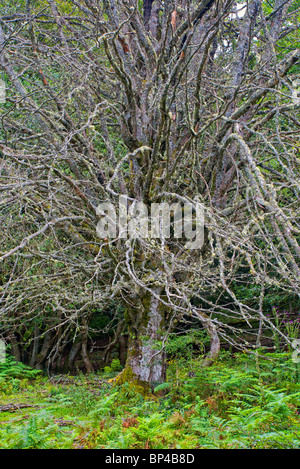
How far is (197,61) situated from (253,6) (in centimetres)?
103

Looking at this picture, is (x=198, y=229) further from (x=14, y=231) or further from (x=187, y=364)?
(x=14, y=231)

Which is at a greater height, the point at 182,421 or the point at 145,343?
the point at 145,343

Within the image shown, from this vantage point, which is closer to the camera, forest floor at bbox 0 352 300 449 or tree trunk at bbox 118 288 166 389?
forest floor at bbox 0 352 300 449

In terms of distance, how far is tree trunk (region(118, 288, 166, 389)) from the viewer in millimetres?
4680

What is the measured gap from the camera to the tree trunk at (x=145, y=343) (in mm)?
4680

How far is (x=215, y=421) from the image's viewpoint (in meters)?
2.87

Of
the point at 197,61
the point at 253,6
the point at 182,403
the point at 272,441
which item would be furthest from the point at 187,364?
the point at 253,6

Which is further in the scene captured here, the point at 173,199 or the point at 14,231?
the point at 14,231

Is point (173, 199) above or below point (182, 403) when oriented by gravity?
above

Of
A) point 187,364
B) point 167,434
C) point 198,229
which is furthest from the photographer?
point 187,364

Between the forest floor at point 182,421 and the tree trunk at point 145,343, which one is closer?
the forest floor at point 182,421

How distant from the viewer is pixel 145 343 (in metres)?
4.64

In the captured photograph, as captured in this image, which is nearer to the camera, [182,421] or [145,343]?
[182,421]

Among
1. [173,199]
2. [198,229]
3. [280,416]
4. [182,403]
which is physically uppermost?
[173,199]
